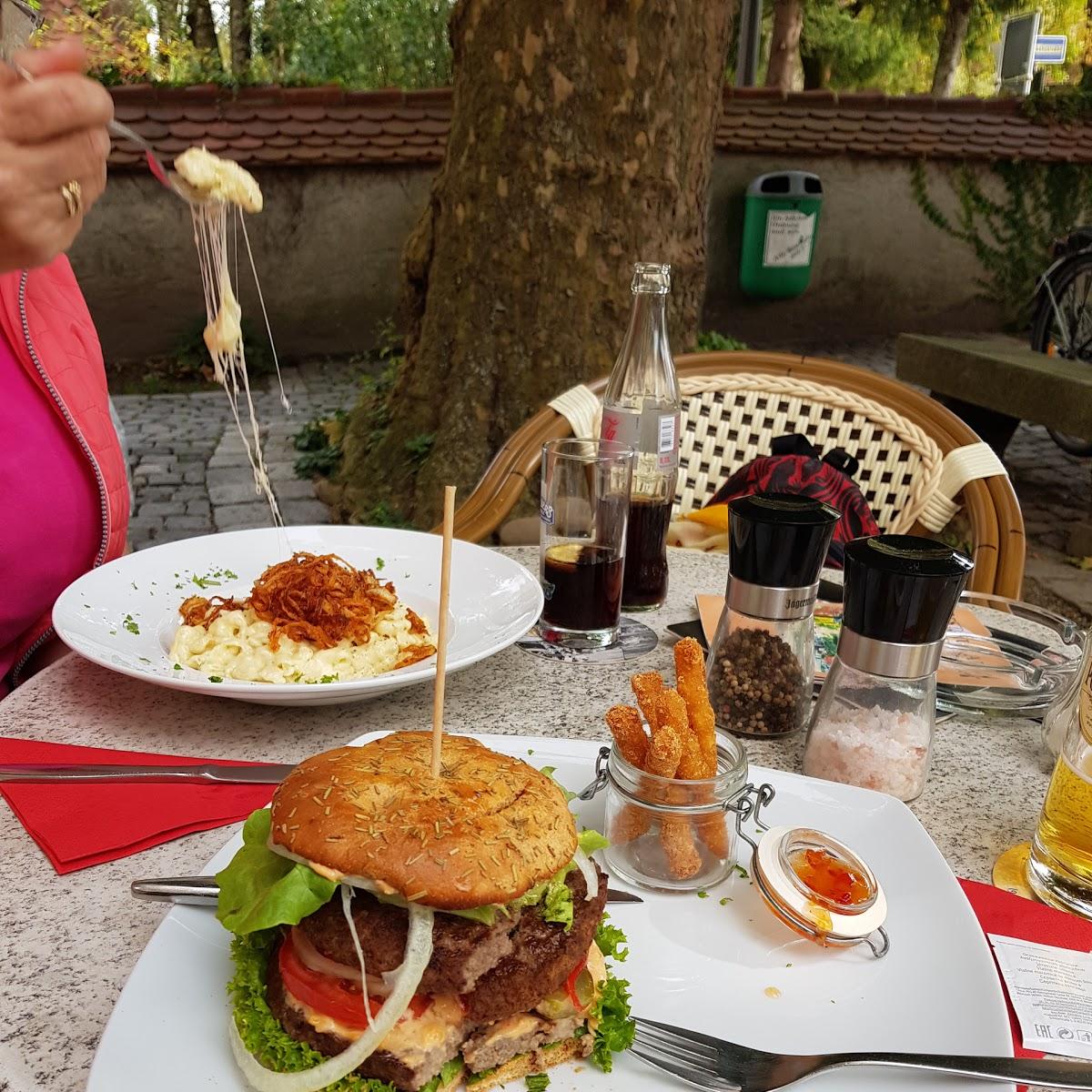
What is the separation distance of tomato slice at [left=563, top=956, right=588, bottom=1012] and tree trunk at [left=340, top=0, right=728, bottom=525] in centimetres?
357

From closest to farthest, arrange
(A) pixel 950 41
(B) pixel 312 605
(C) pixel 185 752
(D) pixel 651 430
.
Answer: (C) pixel 185 752 → (B) pixel 312 605 → (D) pixel 651 430 → (A) pixel 950 41

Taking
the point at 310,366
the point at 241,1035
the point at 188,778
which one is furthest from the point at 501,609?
the point at 310,366

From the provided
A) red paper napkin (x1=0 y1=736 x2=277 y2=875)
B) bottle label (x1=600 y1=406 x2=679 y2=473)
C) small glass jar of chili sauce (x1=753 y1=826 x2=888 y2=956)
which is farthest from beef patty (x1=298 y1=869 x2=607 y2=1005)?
bottle label (x1=600 y1=406 x2=679 y2=473)

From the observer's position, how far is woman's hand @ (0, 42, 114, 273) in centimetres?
119

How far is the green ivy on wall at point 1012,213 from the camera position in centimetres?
1077

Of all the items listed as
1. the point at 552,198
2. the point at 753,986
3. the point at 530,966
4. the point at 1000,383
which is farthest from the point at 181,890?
the point at 1000,383

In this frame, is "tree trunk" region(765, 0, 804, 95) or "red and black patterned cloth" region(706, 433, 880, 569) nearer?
"red and black patterned cloth" region(706, 433, 880, 569)

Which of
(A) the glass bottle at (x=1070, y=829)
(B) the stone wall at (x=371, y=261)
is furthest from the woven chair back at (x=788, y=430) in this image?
(B) the stone wall at (x=371, y=261)

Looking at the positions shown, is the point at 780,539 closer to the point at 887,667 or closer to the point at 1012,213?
the point at 887,667

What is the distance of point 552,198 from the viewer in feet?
13.9

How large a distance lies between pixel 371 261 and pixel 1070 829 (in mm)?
9020

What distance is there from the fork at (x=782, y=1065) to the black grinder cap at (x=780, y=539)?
702 millimetres

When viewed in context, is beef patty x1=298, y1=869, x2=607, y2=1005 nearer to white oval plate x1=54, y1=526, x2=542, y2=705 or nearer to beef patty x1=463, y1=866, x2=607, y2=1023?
beef patty x1=463, y1=866, x2=607, y2=1023

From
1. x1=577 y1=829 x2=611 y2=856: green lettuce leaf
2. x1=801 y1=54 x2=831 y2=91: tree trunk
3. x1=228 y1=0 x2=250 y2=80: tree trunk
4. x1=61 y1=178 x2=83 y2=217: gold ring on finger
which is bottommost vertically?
x1=577 y1=829 x2=611 y2=856: green lettuce leaf
